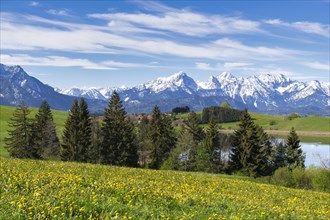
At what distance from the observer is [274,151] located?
92.9 meters

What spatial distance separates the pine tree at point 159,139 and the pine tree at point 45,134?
22736 millimetres

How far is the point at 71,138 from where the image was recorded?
79875 mm

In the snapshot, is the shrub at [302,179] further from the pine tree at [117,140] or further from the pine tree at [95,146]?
the pine tree at [95,146]

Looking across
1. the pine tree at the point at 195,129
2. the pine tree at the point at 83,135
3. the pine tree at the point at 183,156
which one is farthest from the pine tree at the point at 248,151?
the pine tree at the point at 83,135

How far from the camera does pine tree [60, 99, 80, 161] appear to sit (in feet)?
262

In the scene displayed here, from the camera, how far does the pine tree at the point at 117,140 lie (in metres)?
82.4

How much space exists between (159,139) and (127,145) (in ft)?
41.2

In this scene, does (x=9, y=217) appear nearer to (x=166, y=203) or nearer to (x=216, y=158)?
(x=166, y=203)

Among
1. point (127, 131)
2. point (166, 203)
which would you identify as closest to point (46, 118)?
point (127, 131)

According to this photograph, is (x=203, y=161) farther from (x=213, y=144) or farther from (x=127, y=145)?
(x=127, y=145)

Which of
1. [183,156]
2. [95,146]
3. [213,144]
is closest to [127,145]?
[95,146]

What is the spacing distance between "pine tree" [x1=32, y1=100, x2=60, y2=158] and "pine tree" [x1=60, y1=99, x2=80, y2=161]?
3.63 metres

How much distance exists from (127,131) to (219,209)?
2828 inches

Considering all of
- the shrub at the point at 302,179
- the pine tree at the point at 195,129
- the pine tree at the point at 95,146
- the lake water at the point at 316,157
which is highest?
the pine tree at the point at 195,129
